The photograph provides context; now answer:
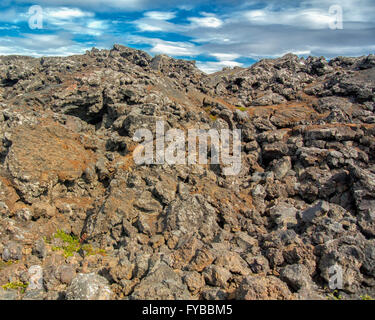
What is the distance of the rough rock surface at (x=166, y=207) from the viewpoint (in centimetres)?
1080

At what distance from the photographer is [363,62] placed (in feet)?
176

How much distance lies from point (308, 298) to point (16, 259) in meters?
12.7

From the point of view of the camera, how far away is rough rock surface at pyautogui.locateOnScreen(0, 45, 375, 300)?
1080 cm

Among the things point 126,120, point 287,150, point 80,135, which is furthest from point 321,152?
point 80,135

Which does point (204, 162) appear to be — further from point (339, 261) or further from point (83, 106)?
point (83, 106)

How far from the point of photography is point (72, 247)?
14.7 m
